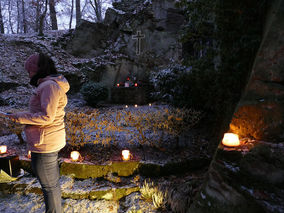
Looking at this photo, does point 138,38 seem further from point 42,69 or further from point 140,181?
point 42,69

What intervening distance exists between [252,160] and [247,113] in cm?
59

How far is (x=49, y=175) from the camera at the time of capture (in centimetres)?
172

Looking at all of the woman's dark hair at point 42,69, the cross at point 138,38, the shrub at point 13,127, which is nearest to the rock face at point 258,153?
the woman's dark hair at point 42,69

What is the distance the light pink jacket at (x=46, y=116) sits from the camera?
1546 mm

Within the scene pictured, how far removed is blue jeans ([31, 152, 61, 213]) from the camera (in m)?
1.69

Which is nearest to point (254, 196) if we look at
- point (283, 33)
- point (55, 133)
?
point (283, 33)

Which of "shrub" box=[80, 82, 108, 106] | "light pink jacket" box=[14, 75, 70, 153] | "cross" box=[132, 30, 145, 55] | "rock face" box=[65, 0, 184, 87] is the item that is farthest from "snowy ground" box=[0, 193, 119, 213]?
"cross" box=[132, 30, 145, 55]

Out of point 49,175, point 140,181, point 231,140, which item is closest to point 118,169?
point 140,181

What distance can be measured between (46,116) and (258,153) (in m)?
2.09

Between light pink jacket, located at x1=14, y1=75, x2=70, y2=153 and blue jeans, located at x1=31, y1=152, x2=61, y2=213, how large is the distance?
90 millimetres

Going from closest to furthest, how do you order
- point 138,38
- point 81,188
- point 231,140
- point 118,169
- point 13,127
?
point 231,140 → point 81,188 → point 118,169 → point 13,127 → point 138,38

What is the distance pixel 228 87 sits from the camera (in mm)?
3186

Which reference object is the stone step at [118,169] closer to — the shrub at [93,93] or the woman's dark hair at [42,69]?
the woman's dark hair at [42,69]

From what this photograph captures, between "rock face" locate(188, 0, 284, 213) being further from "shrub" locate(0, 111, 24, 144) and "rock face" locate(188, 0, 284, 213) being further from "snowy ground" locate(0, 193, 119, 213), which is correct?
"shrub" locate(0, 111, 24, 144)
